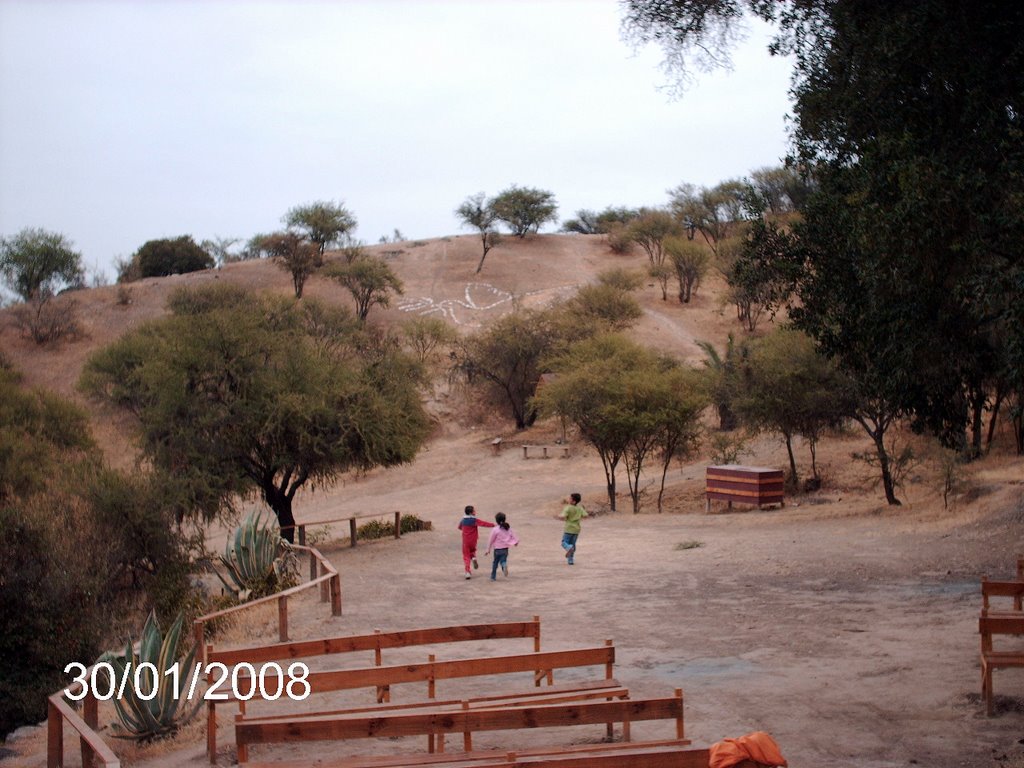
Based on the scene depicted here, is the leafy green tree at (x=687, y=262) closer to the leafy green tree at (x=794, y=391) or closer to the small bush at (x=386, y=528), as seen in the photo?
the leafy green tree at (x=794, y=391)

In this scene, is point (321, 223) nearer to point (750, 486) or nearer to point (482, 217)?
point (482, 217)

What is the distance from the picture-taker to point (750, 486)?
33125 millimetres

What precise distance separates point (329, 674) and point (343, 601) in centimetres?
856

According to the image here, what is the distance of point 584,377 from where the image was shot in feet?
123

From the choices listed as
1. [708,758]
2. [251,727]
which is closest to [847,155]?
[708,758]

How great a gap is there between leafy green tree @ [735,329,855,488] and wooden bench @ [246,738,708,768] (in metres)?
26.8

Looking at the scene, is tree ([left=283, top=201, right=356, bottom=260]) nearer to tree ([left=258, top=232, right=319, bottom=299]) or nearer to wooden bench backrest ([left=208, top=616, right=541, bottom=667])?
tree ([left=258, top=232, right=319, bottom=299])

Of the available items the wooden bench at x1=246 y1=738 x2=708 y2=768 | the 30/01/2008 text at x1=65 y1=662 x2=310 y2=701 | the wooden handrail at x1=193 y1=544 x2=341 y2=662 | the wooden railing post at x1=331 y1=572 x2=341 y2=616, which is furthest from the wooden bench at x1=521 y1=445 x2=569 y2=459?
the wooden bench at x1=246 y1=738 x2=708 y2=768

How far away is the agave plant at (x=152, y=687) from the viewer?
9.80 meters

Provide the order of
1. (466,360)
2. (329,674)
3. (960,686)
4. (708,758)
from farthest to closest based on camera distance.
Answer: (466,360) → (960,686) → (329,674) → (708,758)

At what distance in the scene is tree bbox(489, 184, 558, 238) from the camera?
103875mm

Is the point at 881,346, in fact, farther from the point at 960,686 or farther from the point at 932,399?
the point at 960,686

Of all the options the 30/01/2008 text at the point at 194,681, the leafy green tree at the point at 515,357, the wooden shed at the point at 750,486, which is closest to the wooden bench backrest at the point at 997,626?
the 30/01/2008 text at the point at 194,681

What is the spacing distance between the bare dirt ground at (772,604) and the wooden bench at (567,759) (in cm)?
126
